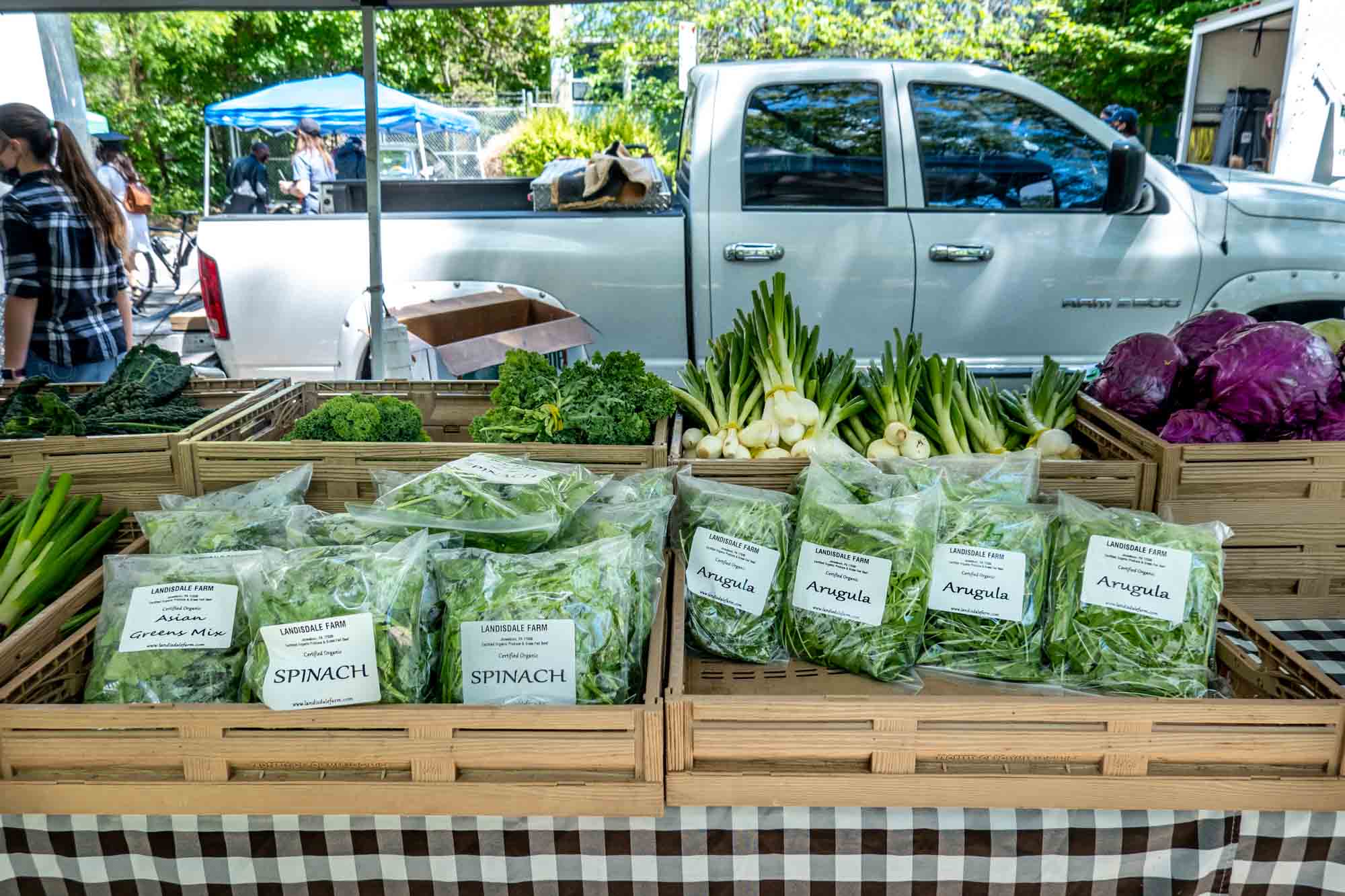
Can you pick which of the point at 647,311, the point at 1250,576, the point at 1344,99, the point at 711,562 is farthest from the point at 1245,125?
the point at 711,562

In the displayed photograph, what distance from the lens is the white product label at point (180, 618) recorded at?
1.37 metres

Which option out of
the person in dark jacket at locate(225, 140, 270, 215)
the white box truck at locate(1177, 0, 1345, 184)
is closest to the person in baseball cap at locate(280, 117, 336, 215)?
the person in dark jacket at locate(225, 140, 270, 215)

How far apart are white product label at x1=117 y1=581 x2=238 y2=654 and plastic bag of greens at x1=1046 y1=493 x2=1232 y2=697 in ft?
4.15

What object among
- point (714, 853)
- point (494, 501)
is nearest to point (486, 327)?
point (494, 501)

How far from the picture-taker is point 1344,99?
8.48m

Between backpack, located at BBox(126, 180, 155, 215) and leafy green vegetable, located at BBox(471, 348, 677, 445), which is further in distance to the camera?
backpack, located at BBox(126, 180, 155, 215)

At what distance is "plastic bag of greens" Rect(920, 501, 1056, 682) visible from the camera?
4.99 feet

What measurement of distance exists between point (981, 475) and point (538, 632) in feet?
3.04

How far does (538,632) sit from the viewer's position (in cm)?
132

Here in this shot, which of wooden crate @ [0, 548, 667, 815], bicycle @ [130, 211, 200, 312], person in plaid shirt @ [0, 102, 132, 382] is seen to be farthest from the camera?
bicycle @ [130, 211, 200, 312]

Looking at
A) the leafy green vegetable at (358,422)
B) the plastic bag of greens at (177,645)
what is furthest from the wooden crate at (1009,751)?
the leafy green vegetable at (358,422)

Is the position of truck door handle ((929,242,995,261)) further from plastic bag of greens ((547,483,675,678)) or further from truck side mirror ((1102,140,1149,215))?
plastic bag of greens ((547,483,675,678))

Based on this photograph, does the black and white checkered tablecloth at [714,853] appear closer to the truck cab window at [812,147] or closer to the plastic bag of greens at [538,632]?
the plastic bag of greens at [538,632]

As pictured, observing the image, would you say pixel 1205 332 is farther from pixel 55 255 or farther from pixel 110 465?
pixel 55 255
